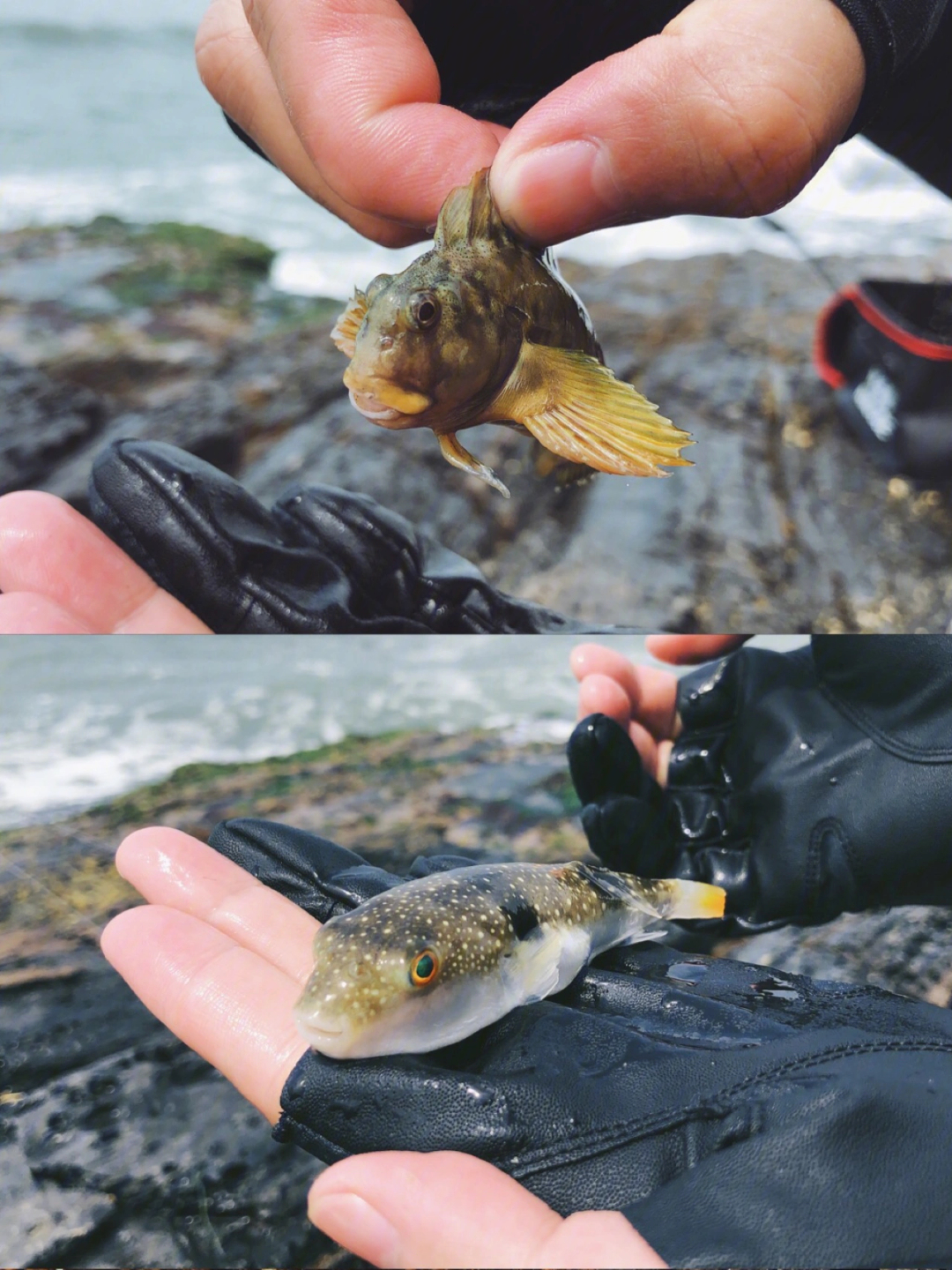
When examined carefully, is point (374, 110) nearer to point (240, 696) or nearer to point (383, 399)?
point (383, 399)

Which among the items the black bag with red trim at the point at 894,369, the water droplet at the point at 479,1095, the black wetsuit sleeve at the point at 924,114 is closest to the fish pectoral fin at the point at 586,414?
the black wetsuit sleeve at the point at 924,114

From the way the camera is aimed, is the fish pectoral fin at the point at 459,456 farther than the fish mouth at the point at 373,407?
Yes

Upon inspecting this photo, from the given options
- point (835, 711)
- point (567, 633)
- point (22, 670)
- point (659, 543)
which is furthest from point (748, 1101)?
point (22, 670)

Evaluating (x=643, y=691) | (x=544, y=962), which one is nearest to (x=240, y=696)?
(x=643, y=691)

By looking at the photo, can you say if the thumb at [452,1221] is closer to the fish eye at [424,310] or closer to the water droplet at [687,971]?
the water droplet at [687,971]

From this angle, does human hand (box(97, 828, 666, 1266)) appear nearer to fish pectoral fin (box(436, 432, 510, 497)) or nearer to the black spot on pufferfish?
the black spot on pufferfish

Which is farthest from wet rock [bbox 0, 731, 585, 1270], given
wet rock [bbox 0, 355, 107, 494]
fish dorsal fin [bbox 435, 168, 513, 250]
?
wet rock [bbox 0, 355, 107, 494]

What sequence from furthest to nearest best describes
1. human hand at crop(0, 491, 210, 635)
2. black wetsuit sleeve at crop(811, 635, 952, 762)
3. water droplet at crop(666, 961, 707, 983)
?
human hand at crop(0, 491, 210, 635) < black wetsuit sleeve at crop(811, 635, 952, 762) < water droplet at crop(666, 961, 707, 983)
